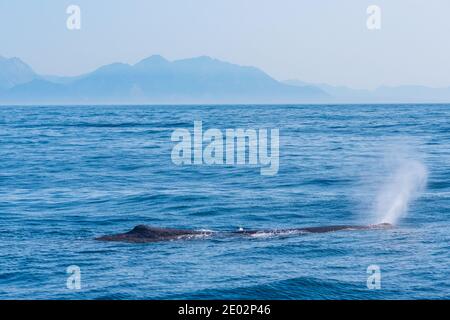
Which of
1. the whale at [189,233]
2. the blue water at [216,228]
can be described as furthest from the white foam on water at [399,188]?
the whale at [189,233]

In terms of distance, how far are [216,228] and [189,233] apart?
2297mm

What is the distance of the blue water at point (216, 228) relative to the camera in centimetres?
1875

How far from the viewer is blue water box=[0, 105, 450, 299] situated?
→ 1875 centimetres

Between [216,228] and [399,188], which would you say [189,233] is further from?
[399,188]

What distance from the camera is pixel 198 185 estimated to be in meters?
43.0

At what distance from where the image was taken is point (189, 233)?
25719 mm

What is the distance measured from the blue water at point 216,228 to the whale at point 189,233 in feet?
2.24

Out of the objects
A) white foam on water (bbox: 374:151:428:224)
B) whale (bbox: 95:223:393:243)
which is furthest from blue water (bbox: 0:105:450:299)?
whale (bbox: 95:223:393:243)

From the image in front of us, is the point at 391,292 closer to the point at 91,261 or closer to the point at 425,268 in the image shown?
the point at 425,268

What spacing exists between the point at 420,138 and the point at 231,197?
50719 millimetres

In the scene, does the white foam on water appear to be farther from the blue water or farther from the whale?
the whale

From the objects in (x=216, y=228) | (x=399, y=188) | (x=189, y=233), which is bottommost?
(x=399, y=188)

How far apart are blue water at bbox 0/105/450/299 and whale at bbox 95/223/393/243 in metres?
0.68

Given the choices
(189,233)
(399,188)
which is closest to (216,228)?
(189,233)
